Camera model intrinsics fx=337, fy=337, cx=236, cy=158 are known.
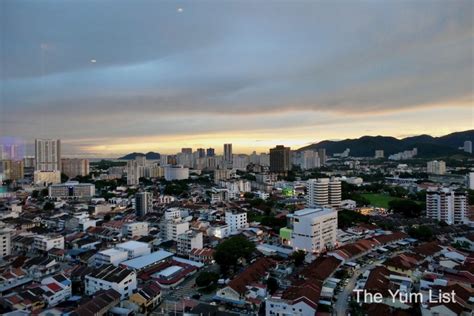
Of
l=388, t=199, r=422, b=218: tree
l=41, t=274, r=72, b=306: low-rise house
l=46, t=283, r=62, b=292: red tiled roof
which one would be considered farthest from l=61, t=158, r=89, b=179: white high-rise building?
l=388, t=199, r=422, b=218: tree

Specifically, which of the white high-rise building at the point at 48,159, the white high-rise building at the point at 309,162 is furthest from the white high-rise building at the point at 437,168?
the white high-rise building at the point at 48,159

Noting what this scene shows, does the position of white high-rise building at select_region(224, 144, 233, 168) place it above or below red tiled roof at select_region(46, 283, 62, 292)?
above

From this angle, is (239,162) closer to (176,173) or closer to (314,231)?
(176,173)

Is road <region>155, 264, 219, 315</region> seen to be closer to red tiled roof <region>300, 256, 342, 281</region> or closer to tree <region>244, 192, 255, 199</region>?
red tiled roof <region>300, 256, 342, 281</region>

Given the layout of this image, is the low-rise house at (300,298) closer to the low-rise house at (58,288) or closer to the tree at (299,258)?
the tree at (299,258)

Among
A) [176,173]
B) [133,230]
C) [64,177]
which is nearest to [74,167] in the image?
[64,177]

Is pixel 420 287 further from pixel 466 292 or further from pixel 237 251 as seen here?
pixel 237 251

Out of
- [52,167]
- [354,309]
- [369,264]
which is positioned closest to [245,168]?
[52,167]
